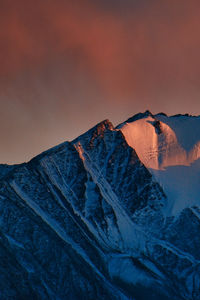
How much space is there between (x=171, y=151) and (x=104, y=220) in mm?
27363

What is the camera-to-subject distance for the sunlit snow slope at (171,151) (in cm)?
17462

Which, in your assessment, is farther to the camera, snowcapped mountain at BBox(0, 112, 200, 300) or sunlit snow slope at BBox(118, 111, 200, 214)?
sunlit snow slope at BBox(118, 111, 200, 214)

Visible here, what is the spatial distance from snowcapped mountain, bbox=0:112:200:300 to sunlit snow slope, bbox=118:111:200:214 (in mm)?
227

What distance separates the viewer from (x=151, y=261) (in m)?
161

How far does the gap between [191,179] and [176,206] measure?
9309 mm

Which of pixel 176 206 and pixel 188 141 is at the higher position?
pixel 188 141

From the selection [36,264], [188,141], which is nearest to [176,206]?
[188,141]

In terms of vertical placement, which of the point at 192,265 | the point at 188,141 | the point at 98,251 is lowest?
the point at 192,265

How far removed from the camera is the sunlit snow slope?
174625 millimetres

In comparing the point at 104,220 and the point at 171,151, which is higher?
the point at 171,151

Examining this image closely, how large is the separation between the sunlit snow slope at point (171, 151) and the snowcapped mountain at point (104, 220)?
0.75 ft

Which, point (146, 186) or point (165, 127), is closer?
point (146, 186)

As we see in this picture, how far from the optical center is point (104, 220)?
543 ft

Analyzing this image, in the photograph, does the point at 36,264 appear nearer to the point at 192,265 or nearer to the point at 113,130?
the point at 192,265
